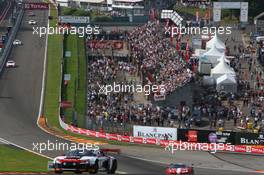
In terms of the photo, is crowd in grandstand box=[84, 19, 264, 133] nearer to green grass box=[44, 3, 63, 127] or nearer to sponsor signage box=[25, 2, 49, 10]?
green grass box=[44, 3, 63, 127]

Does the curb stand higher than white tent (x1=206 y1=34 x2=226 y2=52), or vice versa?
white tent (x1=206 y1=34 x2=226 y2=52)

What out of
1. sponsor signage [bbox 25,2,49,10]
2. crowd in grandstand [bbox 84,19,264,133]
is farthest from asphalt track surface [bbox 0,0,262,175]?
sponsor signage [bbox 25,2,49,10]

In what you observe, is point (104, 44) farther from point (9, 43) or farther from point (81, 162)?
point (81, 162)

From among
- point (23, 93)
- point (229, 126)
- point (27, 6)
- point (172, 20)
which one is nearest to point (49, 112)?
point (23, 93)

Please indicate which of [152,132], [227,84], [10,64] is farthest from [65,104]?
[10,64]

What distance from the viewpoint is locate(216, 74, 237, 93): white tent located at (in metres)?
74.0

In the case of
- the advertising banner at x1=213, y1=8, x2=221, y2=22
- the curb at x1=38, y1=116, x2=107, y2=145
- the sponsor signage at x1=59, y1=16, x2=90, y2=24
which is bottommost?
the curb at x1=38, y1=116, x2=107, y2=145

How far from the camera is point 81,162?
37.1 metres

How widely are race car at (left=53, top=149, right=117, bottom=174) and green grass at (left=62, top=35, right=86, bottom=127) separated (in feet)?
79.0

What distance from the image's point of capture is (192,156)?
5438 centimetres

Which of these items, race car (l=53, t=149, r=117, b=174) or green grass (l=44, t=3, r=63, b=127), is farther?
green grass (l=44, t=3, r=63, b=127)

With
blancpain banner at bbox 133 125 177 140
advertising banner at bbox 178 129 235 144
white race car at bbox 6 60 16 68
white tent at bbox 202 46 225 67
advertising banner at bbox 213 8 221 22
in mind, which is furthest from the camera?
advertising banner at bbox 213 8 221 22

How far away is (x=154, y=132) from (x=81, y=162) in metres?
23.0

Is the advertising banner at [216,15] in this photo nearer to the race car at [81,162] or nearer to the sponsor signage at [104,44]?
A: the sponsor signage at [104,44]
